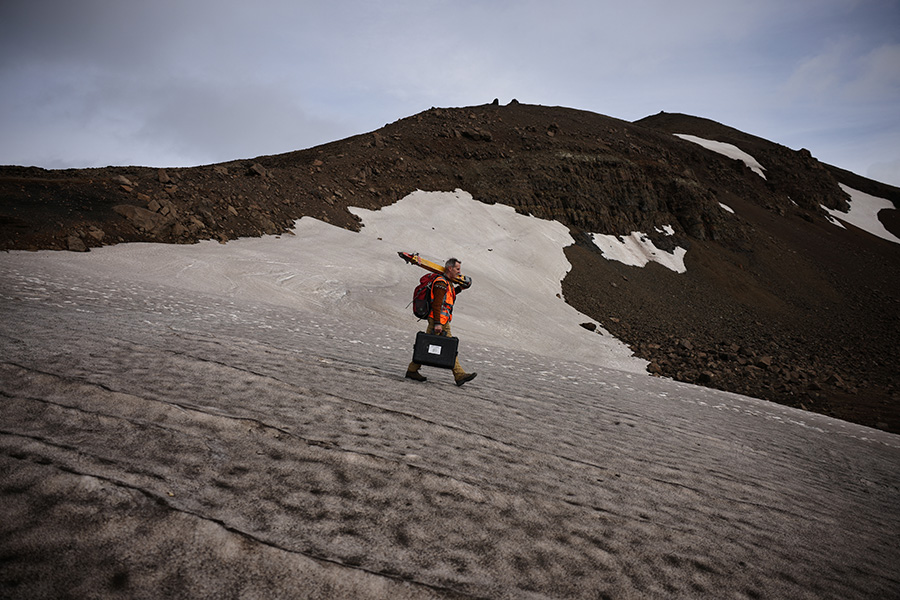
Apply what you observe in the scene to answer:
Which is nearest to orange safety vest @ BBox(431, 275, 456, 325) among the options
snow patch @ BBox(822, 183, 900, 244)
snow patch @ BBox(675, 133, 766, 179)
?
snow patch @ BBox(675, 133, 766, 179)

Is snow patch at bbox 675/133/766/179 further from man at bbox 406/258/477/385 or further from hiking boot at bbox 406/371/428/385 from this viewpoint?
hiking boot at bbox 406/371/428/385

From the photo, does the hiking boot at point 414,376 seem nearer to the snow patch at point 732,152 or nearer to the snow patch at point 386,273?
the snow patch at point 386,273

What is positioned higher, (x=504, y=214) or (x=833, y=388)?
(x=504, y=214)

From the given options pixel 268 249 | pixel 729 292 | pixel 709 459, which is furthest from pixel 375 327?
pixel 729 292

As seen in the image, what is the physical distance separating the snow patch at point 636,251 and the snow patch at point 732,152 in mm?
25451

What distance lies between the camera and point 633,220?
35969 mm

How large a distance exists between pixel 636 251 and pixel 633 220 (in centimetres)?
364

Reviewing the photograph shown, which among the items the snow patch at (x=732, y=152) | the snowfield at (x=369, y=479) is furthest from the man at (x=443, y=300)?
the snow patch at (x=732, y=152)

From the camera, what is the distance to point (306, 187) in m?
25.8

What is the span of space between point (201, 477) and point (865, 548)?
5.50m

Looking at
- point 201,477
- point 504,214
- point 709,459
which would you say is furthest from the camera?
point 504,214

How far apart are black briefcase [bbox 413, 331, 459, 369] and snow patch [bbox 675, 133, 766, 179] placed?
182 ft

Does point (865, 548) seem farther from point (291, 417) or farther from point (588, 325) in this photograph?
point (588, 325)

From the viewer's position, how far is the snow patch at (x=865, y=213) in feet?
167
